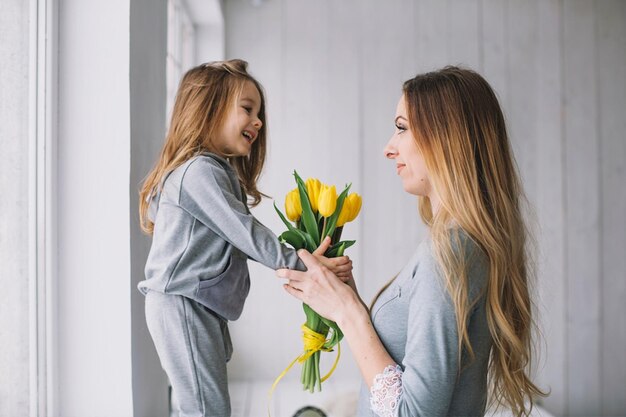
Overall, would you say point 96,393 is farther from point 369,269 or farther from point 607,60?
point 607,60

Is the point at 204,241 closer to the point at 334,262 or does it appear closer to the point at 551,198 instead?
the point at 334,262

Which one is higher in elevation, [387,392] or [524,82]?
[524,82]

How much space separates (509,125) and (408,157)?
104 inches

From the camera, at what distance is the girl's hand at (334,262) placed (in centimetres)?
134

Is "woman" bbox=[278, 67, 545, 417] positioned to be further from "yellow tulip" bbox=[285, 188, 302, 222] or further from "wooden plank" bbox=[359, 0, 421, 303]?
"wooden plank" bbox=[359, 0, 421, 303]

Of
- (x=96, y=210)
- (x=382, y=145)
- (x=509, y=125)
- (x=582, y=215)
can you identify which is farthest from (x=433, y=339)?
(x=582, y=215)

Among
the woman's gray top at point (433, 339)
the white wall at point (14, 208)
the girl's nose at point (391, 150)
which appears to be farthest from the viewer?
the white wall at point (14, 208)

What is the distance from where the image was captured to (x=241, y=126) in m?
1.56

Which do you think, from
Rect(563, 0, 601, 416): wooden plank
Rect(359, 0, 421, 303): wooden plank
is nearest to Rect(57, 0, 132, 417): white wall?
Rect(359, 0, 421, 303): wooden plank

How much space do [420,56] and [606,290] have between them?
6.15ft

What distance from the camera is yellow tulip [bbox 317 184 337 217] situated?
52.4 inches

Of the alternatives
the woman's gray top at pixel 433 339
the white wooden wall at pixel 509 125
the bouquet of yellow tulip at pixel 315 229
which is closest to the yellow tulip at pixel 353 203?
the bouquet of yellow tulip at pixel 315 229

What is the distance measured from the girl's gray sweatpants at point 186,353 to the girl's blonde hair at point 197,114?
0.24 metres

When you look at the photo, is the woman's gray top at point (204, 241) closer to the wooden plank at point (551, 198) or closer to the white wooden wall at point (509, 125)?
the white wooden wall at point (509, 125)
